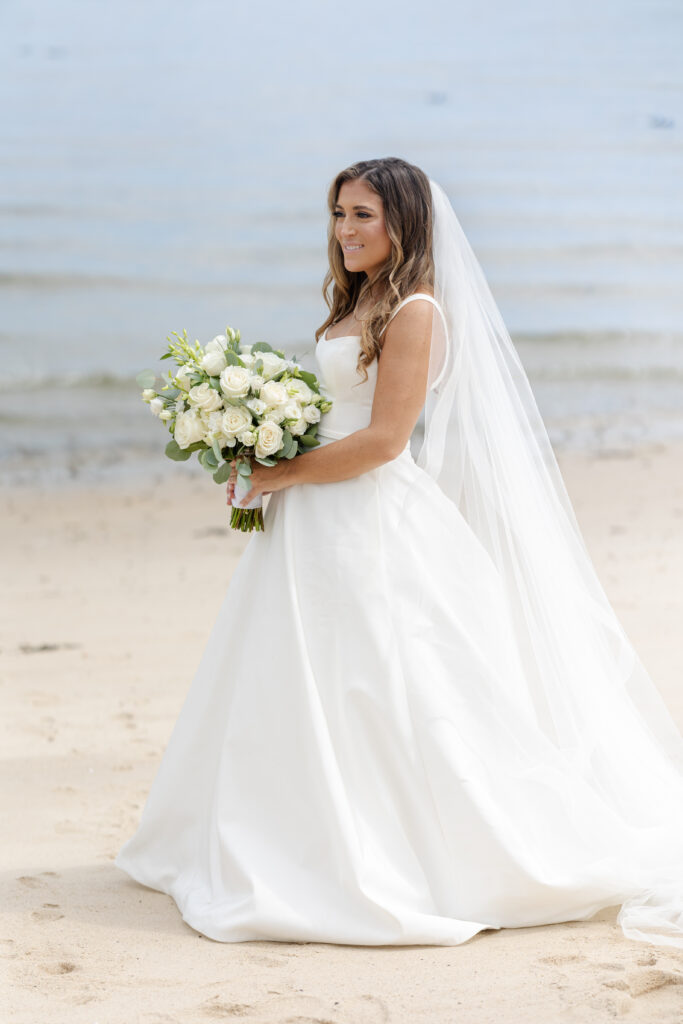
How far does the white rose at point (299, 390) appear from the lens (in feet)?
8.59

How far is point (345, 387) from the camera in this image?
2.68m

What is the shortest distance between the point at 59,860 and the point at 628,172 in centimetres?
955

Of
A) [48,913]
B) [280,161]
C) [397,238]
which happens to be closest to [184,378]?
[397,238]

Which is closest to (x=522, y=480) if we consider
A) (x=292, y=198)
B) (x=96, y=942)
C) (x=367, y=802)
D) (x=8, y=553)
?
(x=367, y=802)

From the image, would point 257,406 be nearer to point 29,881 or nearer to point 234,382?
point 234,382

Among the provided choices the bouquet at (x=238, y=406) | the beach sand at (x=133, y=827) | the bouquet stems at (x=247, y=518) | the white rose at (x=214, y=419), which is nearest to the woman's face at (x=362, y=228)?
the bouquet at (x=238, y=406)

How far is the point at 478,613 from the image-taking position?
2.62 metres

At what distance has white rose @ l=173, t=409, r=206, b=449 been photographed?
101 inches

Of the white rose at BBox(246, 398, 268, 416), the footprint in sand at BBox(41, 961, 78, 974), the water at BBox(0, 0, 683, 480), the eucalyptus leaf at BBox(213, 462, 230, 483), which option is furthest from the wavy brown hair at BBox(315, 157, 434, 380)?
the water at BBox(0, 0, 683, 480)

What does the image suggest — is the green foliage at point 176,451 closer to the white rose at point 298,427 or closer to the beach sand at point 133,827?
the white rose at point 298,427

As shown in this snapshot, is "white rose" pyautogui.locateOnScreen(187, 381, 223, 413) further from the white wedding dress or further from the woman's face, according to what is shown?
the woman's face

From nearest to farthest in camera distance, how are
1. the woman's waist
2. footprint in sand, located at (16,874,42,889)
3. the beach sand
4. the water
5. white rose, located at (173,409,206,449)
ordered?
the beach sand, white rose, located at (173,409,206,449), the woman's waist, footprint in sand, located at (16,874,42,889), the water

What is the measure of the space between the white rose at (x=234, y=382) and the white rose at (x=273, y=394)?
0.13 feet

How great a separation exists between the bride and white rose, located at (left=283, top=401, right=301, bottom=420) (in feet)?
0.32
